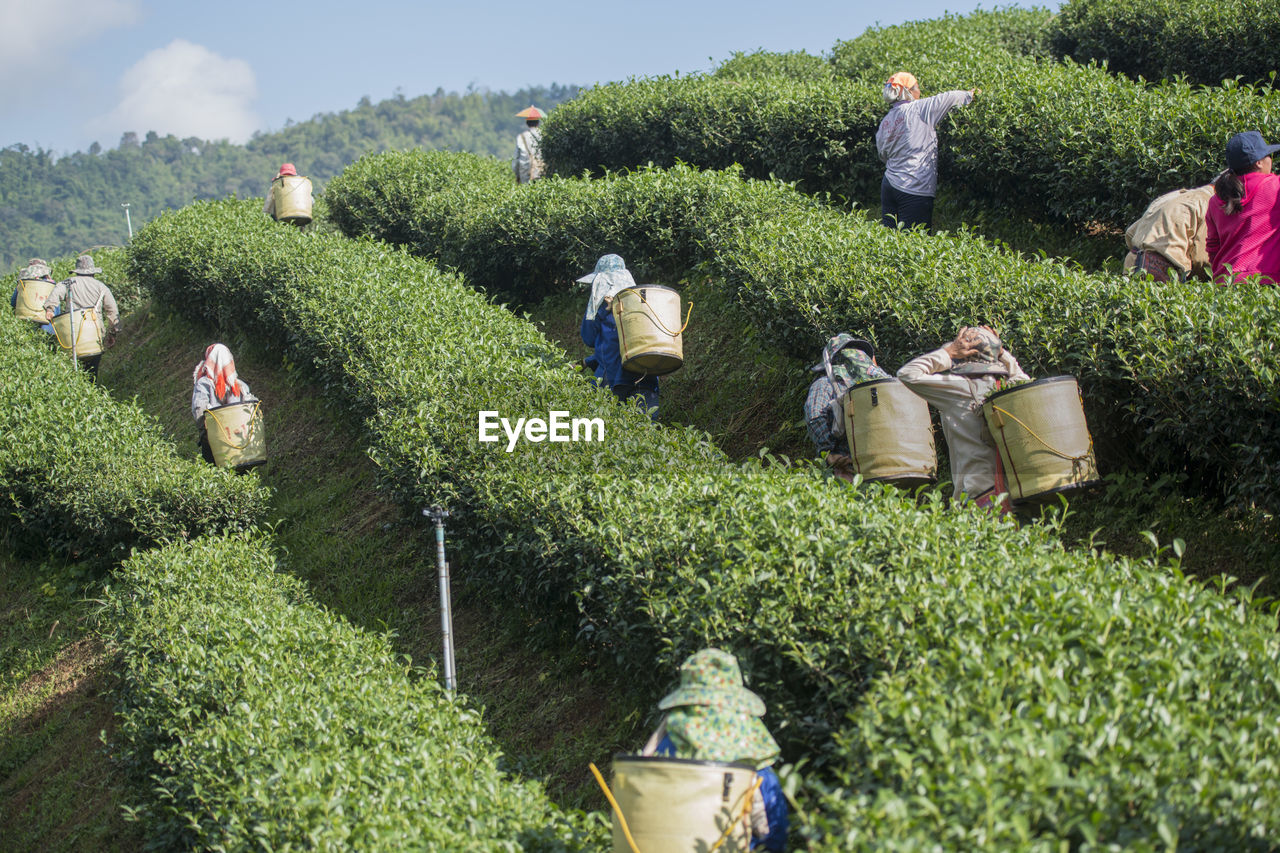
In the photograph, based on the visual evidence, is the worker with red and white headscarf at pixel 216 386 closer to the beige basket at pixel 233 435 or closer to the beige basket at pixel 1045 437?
the beige basket at pixel 233 435

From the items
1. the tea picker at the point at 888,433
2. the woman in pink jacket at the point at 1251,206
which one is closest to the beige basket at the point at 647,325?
the tea picker at the point at 888,433

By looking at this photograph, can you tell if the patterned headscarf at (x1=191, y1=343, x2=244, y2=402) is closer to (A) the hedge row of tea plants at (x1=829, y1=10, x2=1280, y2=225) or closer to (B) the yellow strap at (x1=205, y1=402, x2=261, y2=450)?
(B) the yellow strap at (x1=205, y1=402, x2=261, y2=450)

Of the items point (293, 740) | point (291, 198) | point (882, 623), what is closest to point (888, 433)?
point (882, 623)

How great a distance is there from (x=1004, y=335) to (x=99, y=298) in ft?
33.0

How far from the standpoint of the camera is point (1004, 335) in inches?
243

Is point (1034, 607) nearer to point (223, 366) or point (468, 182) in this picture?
point (223, 366)

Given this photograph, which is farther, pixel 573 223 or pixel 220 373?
pixel 573 223

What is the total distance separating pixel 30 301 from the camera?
42.8ft

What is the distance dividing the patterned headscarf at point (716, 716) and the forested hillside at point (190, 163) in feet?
219

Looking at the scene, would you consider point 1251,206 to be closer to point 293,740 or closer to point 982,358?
point 982,358

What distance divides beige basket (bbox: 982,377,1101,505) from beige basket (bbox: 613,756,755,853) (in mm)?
2431

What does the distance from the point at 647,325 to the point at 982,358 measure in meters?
2.19

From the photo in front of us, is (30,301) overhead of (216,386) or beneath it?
overhead

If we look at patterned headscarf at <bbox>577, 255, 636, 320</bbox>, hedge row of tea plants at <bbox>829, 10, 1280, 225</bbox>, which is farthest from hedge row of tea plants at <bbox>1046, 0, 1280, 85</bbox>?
patterned headscarf at <bbox>577, 255, 636, 320</bbox>
